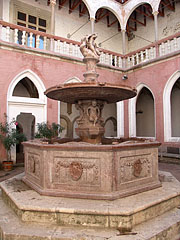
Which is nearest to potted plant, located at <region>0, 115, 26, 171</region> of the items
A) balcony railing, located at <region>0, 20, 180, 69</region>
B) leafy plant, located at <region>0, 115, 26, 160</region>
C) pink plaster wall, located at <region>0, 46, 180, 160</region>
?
leafy plant, located at <region>0, 115, 26, 160</region>

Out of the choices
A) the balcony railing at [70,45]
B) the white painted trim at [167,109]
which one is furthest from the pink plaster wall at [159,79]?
the balcony railing at [70,45]

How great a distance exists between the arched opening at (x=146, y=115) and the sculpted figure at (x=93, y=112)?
35.5 ft

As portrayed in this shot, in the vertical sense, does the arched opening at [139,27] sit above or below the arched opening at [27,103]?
above

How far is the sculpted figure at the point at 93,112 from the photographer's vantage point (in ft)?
15.6

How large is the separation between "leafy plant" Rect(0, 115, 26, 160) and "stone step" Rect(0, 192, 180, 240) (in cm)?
519

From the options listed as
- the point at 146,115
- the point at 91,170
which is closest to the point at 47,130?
the point at 91,170

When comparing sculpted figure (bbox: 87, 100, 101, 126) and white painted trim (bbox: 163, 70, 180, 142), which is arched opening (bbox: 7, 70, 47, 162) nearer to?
sculpted figure (bbox: 87, 100, 101, 126)

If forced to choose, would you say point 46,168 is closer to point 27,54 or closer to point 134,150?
point 134,150

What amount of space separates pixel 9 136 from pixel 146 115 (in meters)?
10.7

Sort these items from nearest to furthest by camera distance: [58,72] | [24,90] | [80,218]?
1. [80,218]
2. [58,72]
3. [24,90]

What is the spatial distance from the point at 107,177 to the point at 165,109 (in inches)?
308

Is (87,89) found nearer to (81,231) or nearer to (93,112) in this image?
(93,112)

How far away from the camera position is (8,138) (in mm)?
7855

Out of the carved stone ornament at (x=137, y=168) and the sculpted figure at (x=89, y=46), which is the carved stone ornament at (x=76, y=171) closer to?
the carved stone ornament at (x=137, y=168)
